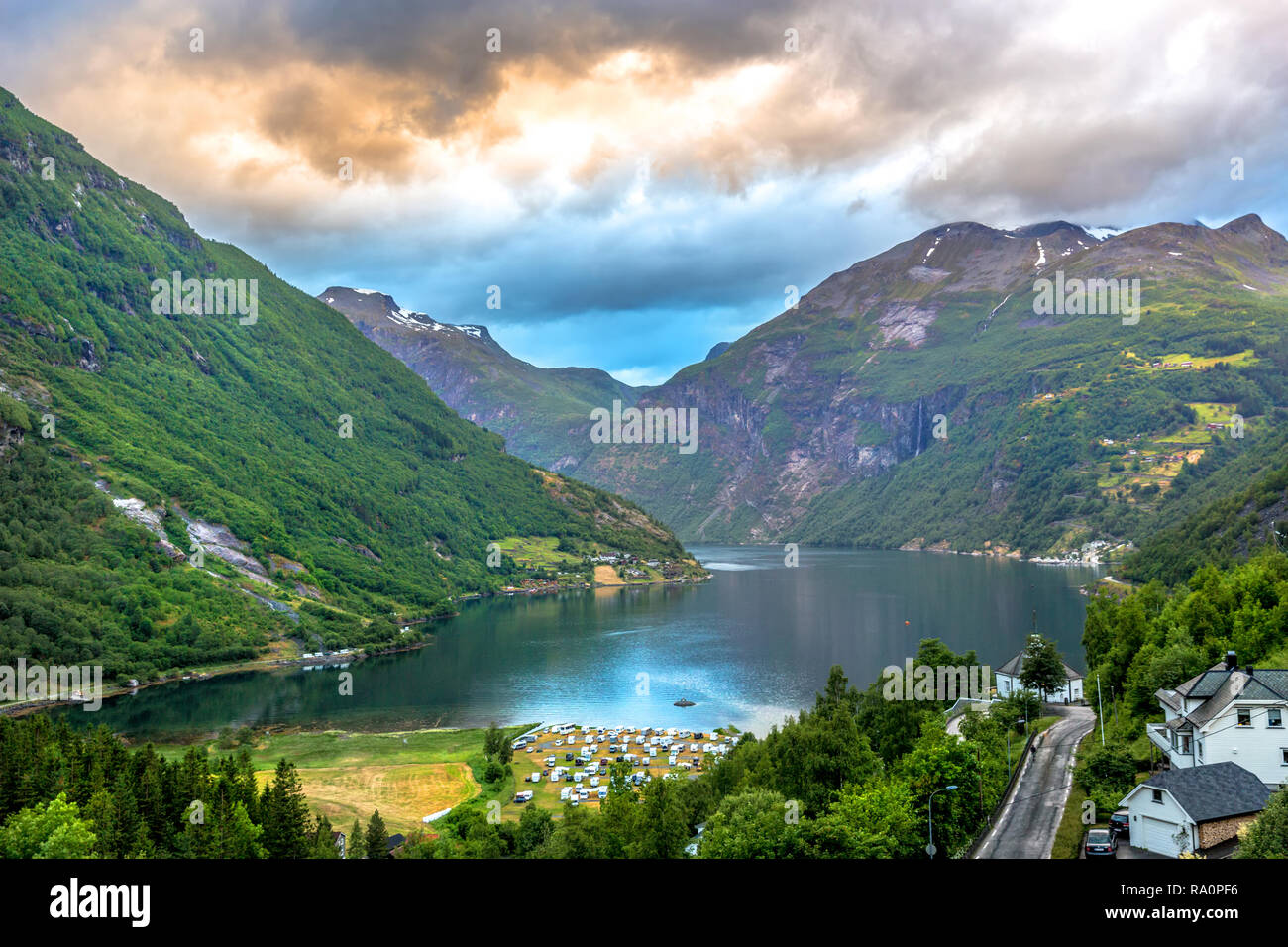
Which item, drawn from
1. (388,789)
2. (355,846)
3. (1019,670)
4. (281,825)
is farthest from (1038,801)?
(388,789)

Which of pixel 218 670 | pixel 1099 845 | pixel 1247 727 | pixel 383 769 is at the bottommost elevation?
pixel 383 769

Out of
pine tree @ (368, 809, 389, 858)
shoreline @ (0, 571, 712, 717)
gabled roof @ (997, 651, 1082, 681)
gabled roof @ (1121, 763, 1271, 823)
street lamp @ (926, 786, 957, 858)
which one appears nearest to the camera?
gabled roof @ (1121, 763, 1271, 823)

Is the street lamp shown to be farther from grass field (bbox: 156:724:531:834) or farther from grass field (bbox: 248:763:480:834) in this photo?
grass field (bbox: 156:724:531:834)

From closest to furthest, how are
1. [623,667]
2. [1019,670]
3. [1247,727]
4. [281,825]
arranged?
[1247,727], [281,825], [1019,670], [623,667]

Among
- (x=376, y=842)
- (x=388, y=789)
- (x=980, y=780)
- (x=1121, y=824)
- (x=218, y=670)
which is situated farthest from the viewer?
(x=218, y=670)

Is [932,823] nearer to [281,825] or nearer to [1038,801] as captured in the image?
[1038,801]

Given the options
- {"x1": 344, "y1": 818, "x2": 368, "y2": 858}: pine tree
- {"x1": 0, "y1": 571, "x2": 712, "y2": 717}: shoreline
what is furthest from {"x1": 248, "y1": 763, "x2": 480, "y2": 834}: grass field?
{"x1": 0, "y1": 571, "x2": 712, "y2": 717}: shoreline
